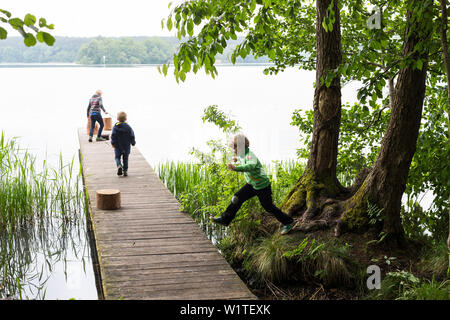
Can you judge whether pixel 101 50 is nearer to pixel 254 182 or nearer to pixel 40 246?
pixel 40 246

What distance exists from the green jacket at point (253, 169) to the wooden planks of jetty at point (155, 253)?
0.97 meters

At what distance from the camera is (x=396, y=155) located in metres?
5.55

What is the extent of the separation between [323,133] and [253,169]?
1.23 meters

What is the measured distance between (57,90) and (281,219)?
4337cm

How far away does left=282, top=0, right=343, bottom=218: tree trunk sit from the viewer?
6.24 metres

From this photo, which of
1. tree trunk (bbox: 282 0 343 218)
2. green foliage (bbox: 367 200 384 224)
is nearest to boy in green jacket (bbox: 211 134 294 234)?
tree trunk (bbox: 282 0 343 218)

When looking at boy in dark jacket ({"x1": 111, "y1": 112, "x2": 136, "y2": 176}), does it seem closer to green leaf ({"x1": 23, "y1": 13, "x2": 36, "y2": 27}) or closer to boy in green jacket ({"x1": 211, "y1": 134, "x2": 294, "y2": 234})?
boy in green jacket ({"x1": 211, "y1": 134, "x2": 294, "y2": 234})

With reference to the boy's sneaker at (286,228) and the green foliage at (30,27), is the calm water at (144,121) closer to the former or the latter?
the boy's sneaker at (286,228)

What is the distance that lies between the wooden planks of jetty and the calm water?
3.63ft

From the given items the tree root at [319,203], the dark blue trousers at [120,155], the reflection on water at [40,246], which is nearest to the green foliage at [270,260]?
the tree root at [319,203]

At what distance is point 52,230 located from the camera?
8.73 meters

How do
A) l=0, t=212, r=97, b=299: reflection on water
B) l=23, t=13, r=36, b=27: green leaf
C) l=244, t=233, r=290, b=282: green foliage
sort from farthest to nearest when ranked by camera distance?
l=0, t=212, r=97, b=299: reflection on water < l=244, t=233, r=290, b=282: green foliage < l=23, t=13, r=36, b=27: green leaf
